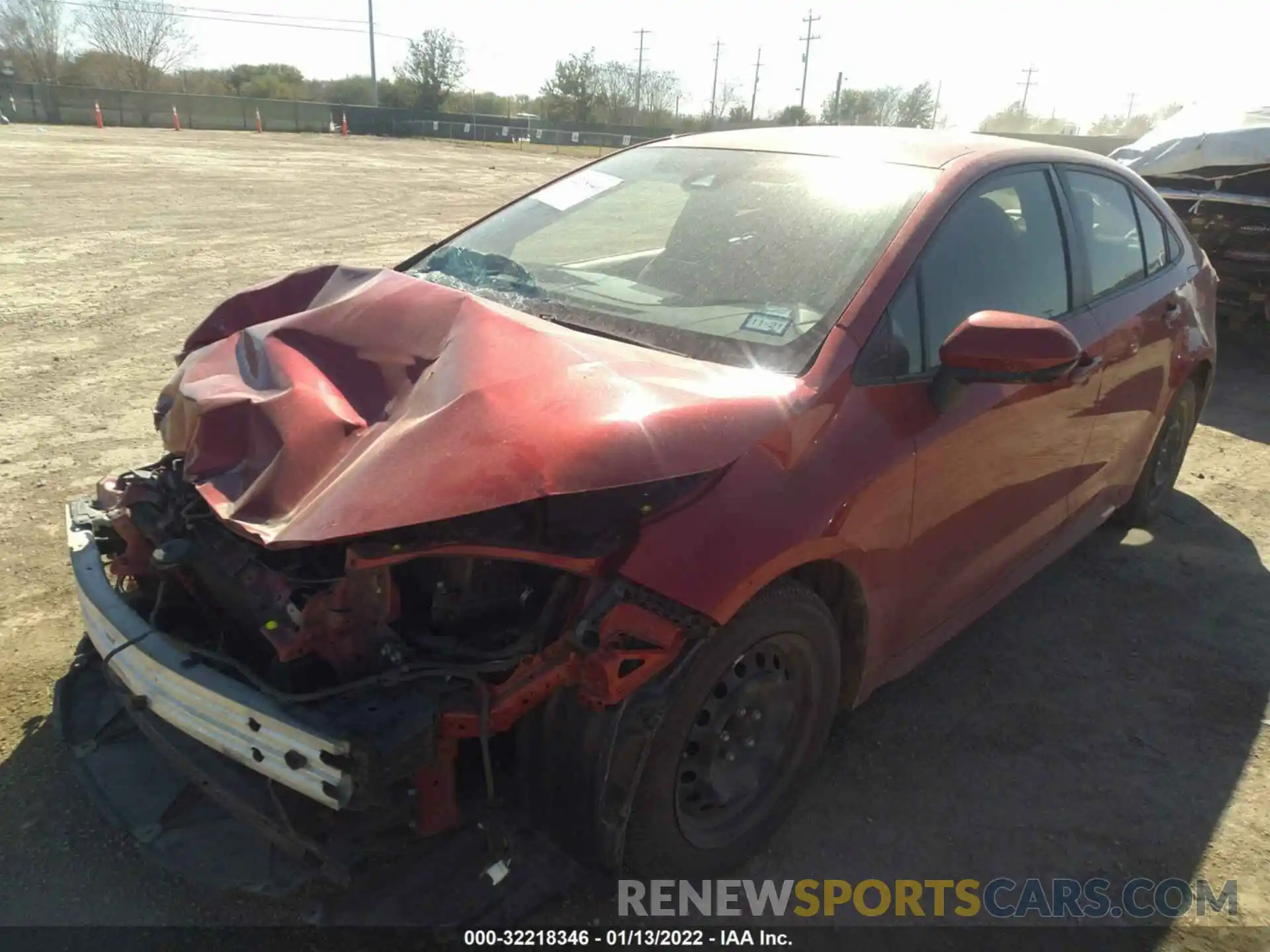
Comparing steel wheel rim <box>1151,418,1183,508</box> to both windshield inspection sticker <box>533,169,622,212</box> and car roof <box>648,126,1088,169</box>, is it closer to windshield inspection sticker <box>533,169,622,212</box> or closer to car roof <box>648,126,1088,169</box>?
car roof <box>648,126,1088,169</box>

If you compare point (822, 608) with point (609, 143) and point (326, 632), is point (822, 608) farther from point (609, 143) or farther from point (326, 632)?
point (609, 143)

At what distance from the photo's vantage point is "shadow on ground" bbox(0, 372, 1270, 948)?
236 cm

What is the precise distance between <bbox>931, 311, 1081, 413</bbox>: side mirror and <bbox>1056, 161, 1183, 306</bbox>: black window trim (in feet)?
3.85

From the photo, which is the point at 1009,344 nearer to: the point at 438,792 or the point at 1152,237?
the point at 438,792

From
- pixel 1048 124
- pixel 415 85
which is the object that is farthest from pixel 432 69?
pixel 1048 124

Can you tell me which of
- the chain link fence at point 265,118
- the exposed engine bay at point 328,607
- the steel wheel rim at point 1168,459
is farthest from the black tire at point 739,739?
the chain link fence at point 265,118

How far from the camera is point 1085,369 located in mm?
3229

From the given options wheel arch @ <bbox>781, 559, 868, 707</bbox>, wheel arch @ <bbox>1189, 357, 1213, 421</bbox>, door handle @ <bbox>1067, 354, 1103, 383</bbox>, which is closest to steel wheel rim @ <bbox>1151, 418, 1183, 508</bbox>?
wheel arch @ <bbox>1189, 357, 1213, 421</bbox>

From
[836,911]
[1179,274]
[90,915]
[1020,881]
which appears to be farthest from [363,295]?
[1179,274]

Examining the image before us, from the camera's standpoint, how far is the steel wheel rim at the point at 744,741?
225 centimetres

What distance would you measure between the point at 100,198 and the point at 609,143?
39330 mm

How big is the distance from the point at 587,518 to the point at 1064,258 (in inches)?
90.9

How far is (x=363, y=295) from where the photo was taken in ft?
8.62

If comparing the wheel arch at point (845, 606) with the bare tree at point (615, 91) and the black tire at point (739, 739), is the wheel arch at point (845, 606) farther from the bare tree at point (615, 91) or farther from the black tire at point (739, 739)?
the bare tree at point (615, 91)
